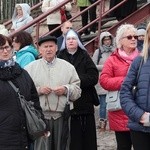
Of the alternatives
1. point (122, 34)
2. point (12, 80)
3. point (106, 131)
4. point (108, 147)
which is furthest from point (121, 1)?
point (12, 80)

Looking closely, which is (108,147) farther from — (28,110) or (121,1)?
(121,1)

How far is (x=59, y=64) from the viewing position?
5508mm

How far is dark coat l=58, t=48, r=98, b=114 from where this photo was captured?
19.4 ft

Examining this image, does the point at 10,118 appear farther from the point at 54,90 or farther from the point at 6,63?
the point at 54,90

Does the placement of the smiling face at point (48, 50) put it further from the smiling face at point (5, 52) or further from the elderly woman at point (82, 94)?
the smiling face at point (5, 52)

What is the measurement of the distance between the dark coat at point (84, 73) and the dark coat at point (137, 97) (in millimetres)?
1526

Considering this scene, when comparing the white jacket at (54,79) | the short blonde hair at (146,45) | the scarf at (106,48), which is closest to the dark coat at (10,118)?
the white jacket at (54,79)

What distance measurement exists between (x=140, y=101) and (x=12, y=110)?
1089 mm

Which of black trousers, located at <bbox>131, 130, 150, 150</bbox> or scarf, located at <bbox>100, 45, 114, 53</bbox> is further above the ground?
scarf, located at <bbox>100, 45, 114, 53</bbox>

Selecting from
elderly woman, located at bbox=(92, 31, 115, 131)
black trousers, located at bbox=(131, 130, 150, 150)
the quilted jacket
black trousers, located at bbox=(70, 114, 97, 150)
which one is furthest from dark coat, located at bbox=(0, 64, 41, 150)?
elderly woman, located at bbox=(92, 31, 115, 131)

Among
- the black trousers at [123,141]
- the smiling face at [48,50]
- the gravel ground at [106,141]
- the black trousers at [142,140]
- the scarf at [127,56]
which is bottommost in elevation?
the gravel ground at [106,141]

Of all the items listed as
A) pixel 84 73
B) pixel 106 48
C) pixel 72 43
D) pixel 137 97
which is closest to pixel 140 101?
pixel 137 97

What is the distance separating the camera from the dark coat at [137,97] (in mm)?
4242

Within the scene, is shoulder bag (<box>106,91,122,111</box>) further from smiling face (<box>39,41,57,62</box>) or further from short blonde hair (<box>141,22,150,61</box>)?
short blonde hair (<box>141,22,150,61</box>)
